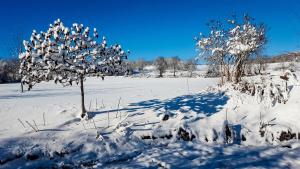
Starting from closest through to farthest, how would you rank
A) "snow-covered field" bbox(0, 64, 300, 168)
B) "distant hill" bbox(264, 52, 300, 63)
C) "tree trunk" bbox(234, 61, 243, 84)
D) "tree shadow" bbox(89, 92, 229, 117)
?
1. "snow-covered field" bbox(0, 64, 300, 168)
2. "distant hill" bbox(264, 52, 300, 63)
3. "tree shadow" bbox(89, 92, 229, 117)
4. "tree trunk" bbox(234, 61, 243, 84)

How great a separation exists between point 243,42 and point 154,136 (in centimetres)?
1346

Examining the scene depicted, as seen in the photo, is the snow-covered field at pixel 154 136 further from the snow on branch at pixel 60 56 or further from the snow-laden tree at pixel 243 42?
the snow-laden tree at pixel 243 42

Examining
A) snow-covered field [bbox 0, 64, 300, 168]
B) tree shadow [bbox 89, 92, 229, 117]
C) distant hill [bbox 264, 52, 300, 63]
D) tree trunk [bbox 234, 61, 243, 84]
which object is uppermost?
distant hill [bbox 264, 52, 300, 63]

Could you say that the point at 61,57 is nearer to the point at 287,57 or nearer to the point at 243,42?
the point at 287,57

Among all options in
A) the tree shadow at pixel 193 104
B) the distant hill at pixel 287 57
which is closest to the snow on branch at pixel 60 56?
the tree shadow at pixel 193 104

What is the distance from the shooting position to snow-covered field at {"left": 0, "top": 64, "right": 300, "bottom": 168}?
8.44 m

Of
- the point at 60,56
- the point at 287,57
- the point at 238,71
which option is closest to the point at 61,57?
the point at 60,56

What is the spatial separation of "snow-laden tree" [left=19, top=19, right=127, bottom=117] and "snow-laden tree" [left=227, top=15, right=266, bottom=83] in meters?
10.5

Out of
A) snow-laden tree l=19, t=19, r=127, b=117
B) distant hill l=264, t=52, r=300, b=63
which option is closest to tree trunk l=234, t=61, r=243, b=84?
distant hill l=264, t=52, r=300, b=63

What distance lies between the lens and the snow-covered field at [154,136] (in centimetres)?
844

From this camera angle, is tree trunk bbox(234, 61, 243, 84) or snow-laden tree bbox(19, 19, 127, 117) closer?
snow-laden tree bbox(19, 19, 127, 117)

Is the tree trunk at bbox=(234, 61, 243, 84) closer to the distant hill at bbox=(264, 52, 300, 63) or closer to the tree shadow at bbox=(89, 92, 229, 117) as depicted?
the tree shadow at bbox=(89, 92, 229, 117)

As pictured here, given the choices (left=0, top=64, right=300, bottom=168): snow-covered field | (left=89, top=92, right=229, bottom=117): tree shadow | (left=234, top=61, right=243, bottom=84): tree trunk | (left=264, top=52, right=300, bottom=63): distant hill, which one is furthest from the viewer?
(left=234, top=61, right=243, bottom=84): tree trunk

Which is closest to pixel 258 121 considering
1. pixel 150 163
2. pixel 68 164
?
pixel 150 163
